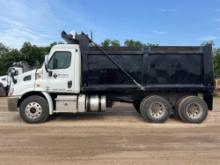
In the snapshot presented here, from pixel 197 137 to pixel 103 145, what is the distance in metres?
2.82

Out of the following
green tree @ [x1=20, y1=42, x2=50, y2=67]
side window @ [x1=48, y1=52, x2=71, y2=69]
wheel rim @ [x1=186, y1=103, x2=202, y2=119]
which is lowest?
wheel rim @ [x1=186, y1=103, x2=202, y2=119]

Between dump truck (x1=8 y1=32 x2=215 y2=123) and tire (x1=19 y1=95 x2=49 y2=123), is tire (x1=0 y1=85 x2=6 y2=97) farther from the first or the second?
tire (x1=19 y1=95 x2=49 y2=123)

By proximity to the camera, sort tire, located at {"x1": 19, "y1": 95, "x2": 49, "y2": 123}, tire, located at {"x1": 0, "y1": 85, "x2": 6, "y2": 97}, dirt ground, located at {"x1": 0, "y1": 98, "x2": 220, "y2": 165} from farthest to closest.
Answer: tire, located at {"x1": 0, "y1": 85, "x2": 6, "y2": 97} → tire, located at {"x1": 19, "y1": 95, "x2": 49, "y2": 123} → dirt ground, located at {"x1": 0, "y1": 98, "x2": 220, "y2": 165}

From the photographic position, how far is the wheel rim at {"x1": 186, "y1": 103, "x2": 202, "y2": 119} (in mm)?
13055

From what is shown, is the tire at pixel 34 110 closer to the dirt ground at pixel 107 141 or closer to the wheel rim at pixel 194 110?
the dirt ground at pixel 107 141

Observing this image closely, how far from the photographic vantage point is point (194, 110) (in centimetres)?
1311

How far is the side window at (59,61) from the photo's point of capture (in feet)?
42.6

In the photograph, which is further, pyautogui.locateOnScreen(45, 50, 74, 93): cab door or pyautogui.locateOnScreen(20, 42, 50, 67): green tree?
pyautogui.locateOnScreen(20, 42, 50, 67): green tree

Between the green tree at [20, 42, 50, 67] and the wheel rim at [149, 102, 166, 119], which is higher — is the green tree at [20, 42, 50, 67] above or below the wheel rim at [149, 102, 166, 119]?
above

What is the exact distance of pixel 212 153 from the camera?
27.2 ft

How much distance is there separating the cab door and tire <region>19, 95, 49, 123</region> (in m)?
0.57

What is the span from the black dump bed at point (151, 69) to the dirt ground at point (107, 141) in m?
1.31

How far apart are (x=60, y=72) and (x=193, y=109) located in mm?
4842

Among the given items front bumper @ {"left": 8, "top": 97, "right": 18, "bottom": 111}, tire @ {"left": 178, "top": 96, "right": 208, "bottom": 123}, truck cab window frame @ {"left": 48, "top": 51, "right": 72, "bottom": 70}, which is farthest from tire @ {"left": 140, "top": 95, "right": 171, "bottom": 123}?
front bumper @ {"left": 8, "top": 97, "right": 18, "bottom": 111}
